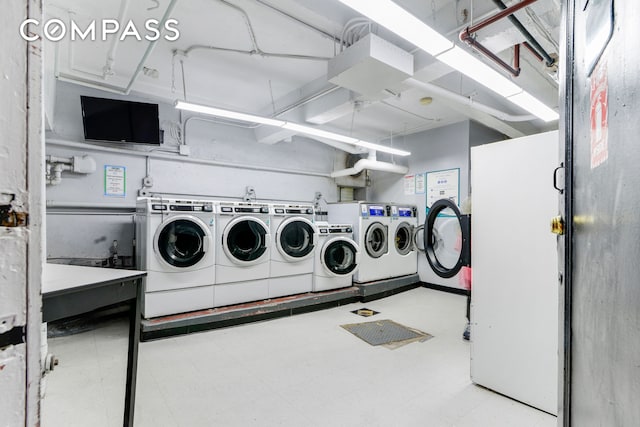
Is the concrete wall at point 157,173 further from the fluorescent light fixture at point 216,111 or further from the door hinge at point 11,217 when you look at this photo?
the door hinge at point 11,217

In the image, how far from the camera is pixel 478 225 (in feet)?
7.48

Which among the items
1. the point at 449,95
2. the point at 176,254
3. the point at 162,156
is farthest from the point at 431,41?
the point at 162,156

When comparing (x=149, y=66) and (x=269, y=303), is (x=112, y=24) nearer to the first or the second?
(x=149, y=66)

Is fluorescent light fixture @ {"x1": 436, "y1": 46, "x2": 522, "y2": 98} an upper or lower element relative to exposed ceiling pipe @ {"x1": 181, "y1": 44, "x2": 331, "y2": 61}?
lower

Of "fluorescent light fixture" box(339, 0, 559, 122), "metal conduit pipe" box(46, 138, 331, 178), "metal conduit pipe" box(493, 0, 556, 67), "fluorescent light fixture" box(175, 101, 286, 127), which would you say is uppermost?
"metal conduit pipe" box(493, 0, 556, 67)

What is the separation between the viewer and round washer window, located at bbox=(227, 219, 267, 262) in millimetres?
3692

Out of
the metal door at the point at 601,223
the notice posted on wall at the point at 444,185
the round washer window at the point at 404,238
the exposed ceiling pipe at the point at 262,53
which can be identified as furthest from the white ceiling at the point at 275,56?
the round washer window at the point at 404,238

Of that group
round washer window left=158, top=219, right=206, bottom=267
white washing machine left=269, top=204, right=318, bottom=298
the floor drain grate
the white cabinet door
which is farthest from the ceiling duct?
the floor drain grate

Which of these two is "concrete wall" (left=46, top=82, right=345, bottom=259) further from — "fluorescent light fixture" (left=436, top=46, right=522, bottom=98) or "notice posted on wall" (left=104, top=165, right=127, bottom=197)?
"fluorescent light fixture" (left=436, top=46, right=522, bottom=98)

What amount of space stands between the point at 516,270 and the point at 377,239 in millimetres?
3114

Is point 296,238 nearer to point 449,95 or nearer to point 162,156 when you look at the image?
point 162,156

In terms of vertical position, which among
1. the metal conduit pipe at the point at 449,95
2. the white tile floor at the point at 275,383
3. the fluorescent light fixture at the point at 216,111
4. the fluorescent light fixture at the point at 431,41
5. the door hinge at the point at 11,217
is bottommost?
the white tile floor at the point at 275,383

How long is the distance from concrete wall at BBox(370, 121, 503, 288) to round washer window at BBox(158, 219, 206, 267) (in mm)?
3971

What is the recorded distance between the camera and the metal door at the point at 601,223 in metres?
0.47
